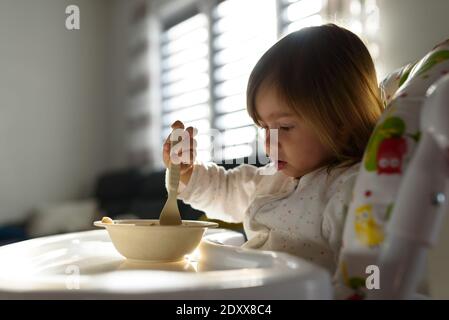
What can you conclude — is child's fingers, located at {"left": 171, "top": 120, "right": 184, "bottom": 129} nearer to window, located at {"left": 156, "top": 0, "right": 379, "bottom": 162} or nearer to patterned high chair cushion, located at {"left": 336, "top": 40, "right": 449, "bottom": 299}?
patterned high chair cushion, located at {"left": 336, "top": 40, "right": 449, "bottom": 299}

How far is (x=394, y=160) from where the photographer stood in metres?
0.42

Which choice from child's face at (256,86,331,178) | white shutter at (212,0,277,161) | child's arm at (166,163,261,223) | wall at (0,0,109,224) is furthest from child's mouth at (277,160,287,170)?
wall at (0,0,109,224)

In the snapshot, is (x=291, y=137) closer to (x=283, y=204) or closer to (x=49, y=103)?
(x=283, y=204)

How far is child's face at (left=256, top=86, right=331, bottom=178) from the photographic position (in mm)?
678

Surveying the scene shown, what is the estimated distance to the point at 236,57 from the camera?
8.64 feet

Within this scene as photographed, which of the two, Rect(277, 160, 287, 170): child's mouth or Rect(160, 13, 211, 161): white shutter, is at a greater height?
Rect(160, 13, 211, 161): white shutter

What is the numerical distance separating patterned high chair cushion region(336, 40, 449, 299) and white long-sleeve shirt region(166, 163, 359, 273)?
112mm

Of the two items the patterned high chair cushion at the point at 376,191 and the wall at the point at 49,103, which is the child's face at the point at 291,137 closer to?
the patterned high chair cushion at the point at 376,191

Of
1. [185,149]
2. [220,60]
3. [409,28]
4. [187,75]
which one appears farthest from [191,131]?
[187,75]

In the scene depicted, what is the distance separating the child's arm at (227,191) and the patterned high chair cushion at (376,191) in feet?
1.27

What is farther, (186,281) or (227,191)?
(227,191)

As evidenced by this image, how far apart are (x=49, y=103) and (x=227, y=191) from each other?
3.08m

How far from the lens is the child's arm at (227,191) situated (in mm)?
820

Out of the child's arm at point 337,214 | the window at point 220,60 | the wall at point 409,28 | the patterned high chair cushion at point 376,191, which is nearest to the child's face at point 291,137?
the child's arm at point 337,214
